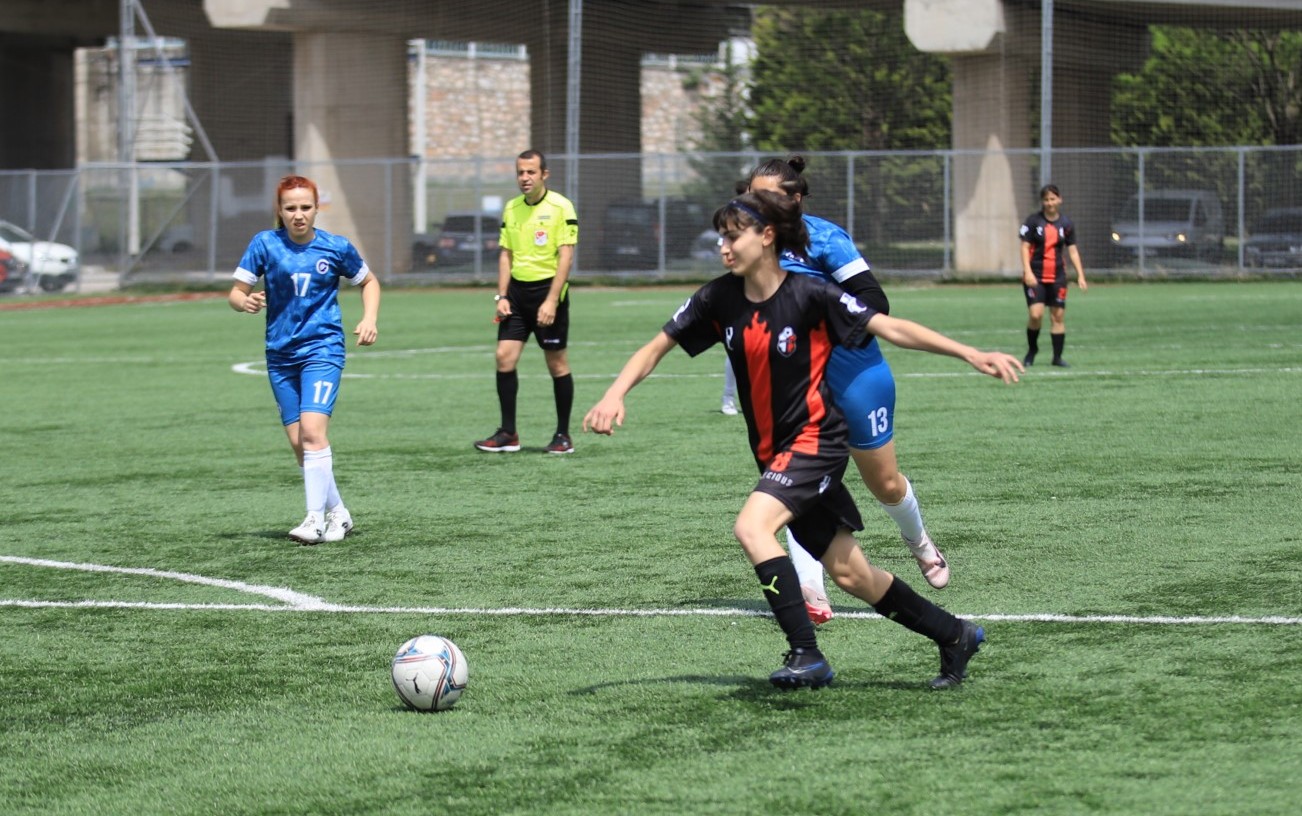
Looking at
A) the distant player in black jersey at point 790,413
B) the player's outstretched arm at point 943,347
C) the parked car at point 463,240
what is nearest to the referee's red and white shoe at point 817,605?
the distant player in black jersey at point 790,413

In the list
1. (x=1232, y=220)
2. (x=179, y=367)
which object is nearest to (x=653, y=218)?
(x=1232, y=220)

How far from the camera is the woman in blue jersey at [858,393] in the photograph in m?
6.33

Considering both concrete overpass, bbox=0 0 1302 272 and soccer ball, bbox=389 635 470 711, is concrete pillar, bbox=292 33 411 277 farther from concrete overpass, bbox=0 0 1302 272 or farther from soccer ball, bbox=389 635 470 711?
soccer ball, bbox=389 635 470 711

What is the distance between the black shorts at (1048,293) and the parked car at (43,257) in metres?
24.9

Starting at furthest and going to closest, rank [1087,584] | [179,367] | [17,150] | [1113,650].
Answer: [17,150] → [179,367] → [1087,584] → [1113,650]

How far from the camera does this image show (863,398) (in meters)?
6.32

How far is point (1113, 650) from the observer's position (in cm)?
602

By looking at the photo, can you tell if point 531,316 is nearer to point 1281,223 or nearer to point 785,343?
point 785,343

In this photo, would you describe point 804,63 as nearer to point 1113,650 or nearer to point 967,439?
point 967,439

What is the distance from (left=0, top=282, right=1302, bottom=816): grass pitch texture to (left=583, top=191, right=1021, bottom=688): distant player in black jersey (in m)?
0.24

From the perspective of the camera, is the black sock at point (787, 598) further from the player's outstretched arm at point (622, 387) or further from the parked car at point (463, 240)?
the parked car at point (463, 240)

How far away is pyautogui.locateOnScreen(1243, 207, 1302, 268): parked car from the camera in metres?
32.1

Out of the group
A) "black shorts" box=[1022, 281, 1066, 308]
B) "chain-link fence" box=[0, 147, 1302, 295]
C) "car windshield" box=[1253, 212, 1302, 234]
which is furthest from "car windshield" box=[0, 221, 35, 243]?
"black shorts" box=[1022, 281, 1066, 308]

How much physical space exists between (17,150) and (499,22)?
61.4ft
